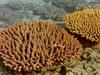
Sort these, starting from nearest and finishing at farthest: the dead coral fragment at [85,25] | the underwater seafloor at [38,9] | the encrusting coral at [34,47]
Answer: the encrusting coral at [34,47]
the dead coral fragment at [85,25]
the underwater seafloor at [38,9]

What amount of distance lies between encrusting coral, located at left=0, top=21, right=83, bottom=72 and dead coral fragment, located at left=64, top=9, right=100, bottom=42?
38 cm

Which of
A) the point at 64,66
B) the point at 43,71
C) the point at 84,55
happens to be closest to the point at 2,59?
the point at 43,71

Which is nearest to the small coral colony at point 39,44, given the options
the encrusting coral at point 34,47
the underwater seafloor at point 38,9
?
the encrusting coral at point 34,47

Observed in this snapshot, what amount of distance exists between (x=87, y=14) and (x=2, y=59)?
1.79 m

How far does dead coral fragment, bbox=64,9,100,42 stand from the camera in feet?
13.2

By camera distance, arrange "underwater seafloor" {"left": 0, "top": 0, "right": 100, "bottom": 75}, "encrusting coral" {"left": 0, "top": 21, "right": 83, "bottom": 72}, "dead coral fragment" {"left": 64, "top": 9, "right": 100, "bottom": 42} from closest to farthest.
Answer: "encrusting coral" {"left": 0, "top": 21, "right": 83, "bottom": 72}, "dead coral fragment" {"left": 64, "top": 9, "right": 100, "bottom": 42}, "underwater seafloor" {"left": 0, "top": 0, "right": 100, "bottom": 75}

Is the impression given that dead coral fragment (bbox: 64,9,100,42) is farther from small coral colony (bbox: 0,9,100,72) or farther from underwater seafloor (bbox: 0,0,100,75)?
underwater seafloor (bbox: 0,0,100,75)

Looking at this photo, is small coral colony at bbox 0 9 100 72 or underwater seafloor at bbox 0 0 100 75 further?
underwater seafloor at bbox 0 0 100 75

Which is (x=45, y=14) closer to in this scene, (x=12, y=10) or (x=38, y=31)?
(x=12, y=10)

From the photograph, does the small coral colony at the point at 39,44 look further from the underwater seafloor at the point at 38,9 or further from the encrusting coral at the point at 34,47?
the underwater seafloor at the point at 38,9

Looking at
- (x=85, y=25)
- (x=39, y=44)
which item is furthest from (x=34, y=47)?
(x=85, y=25)

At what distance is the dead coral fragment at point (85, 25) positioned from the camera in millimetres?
4035

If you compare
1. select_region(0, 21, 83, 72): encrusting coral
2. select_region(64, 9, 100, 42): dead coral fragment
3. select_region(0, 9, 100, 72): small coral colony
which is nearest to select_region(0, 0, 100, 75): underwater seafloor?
select_region(64, 9, 100, 42): dead coral fragment

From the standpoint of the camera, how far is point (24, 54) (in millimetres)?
3318
